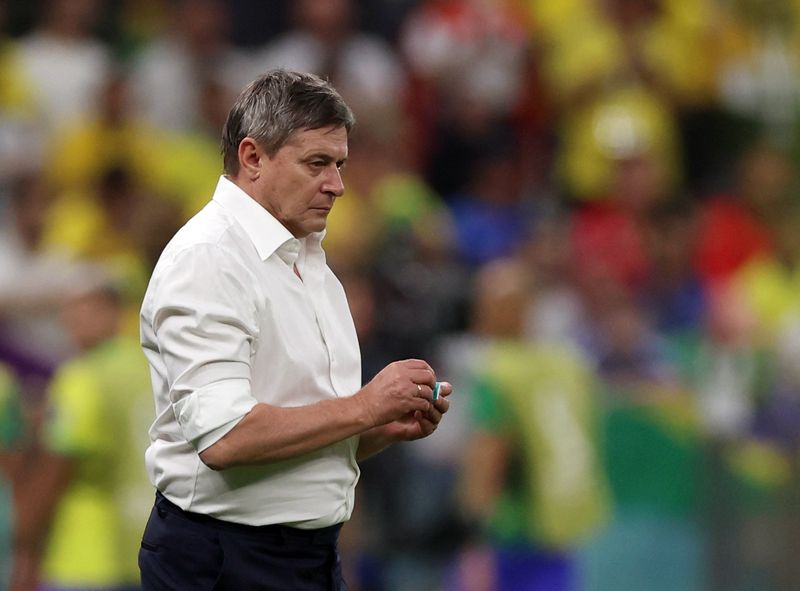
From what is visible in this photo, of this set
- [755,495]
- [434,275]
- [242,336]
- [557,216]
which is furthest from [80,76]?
[242,336]

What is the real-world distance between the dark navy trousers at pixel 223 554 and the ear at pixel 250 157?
29.6 inches

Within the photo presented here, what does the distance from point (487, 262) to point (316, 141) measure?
19.4ft

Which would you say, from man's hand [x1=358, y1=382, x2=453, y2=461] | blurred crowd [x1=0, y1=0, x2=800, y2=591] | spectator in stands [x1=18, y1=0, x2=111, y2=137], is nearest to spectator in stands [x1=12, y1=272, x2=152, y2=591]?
blurred crowd [x1=0, y1=0, x2=800, y2=591]

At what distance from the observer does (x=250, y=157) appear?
338 centimetres

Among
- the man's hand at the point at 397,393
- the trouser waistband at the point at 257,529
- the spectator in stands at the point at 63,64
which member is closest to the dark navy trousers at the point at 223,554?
the trouser waistband at the point at 257,529

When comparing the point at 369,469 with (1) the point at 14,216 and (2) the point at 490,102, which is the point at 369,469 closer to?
(1) the point at 14,216

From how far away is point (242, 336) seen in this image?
125 inches

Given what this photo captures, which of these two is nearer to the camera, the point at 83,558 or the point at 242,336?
the point at 242,336

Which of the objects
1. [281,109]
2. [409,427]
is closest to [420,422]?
[409,427]

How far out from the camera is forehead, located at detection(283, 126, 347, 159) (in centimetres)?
332

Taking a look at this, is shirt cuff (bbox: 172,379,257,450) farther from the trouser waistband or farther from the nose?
the nose

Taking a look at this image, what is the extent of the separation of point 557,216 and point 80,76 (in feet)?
10.3

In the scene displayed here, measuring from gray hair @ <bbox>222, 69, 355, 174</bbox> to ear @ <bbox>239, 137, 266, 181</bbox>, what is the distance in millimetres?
15

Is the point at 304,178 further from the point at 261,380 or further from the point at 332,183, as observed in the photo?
the point at 261,380
